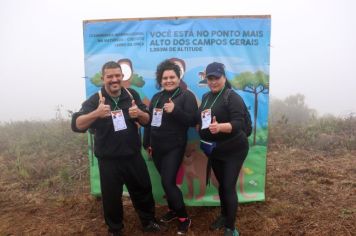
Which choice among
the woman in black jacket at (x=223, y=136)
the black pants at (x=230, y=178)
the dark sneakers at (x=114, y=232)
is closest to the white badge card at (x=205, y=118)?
the woman in black jacket at (x=223, y=136)

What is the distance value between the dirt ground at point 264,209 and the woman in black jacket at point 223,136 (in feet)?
2.33

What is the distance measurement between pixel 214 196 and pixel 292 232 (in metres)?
1.07

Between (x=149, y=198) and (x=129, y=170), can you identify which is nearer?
(x=129, y=170)

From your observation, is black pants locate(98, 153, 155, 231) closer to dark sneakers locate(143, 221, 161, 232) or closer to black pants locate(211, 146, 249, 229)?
dark sneakers locate(143, 221, 161, 232)

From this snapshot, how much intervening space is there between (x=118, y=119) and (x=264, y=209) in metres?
2.27

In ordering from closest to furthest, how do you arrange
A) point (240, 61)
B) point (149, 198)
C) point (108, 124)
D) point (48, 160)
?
point (108, 124) < point (149, 198) < point (240, 61) < point (48, 160)

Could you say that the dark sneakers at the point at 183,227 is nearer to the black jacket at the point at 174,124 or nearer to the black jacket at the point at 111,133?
the black jacket at the point at 174,124

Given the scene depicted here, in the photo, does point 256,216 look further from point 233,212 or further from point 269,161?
point 269,161

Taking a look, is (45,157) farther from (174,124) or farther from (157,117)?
(174,124)

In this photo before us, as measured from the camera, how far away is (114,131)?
3.57 m

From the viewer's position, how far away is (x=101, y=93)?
3.61m

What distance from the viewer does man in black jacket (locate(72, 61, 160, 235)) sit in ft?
11.5

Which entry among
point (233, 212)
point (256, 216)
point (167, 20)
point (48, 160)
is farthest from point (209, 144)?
point (48, 160)

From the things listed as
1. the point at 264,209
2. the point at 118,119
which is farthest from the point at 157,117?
the point at 264,209
